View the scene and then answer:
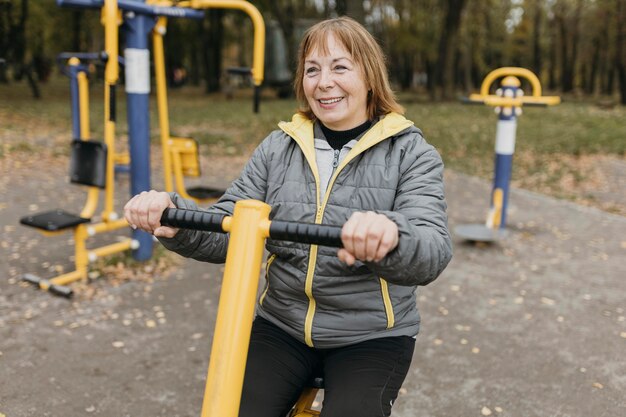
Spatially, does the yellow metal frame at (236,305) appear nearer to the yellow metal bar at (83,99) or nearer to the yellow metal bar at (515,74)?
the yellow metal bar at (83,99)

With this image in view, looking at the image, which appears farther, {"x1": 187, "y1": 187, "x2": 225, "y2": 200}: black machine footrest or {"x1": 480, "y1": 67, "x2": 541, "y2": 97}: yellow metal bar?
{"x1": 480, "y1": 67, "x2": 541, "y2": 97}: yellow metal bar

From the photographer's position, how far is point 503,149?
19.2 feet

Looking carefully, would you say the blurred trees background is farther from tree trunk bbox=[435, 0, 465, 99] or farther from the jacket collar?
the jacket collar

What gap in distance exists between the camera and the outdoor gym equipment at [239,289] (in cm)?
142

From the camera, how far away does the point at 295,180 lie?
2004 millimetres

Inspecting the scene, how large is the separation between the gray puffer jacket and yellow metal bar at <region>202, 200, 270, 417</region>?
1.31 feet

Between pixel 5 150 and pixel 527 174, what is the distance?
8.00 metres

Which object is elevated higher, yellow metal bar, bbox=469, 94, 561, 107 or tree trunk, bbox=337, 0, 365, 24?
tree trunk, bbox=337, 0, 365, 24

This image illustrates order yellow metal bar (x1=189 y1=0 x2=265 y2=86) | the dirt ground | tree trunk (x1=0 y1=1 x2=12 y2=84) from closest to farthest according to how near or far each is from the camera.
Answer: the dirt ground → yellow metal bar (x1=189 y1=0 x2=265 y2=86) → tree trunk (x1=0 y1=1 x2=12 y2=84)

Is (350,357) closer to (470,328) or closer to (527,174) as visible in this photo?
(470,328)

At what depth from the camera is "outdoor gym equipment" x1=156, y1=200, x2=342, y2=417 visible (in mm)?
1418

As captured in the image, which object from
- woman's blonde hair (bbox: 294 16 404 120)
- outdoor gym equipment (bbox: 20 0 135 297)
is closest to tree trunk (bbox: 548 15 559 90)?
outdoor gym equipment (bbox: 20 0 135 297)

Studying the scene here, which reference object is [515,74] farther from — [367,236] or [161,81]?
[367,236]

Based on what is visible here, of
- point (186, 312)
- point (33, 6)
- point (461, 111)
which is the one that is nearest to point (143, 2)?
point (186, 312)
